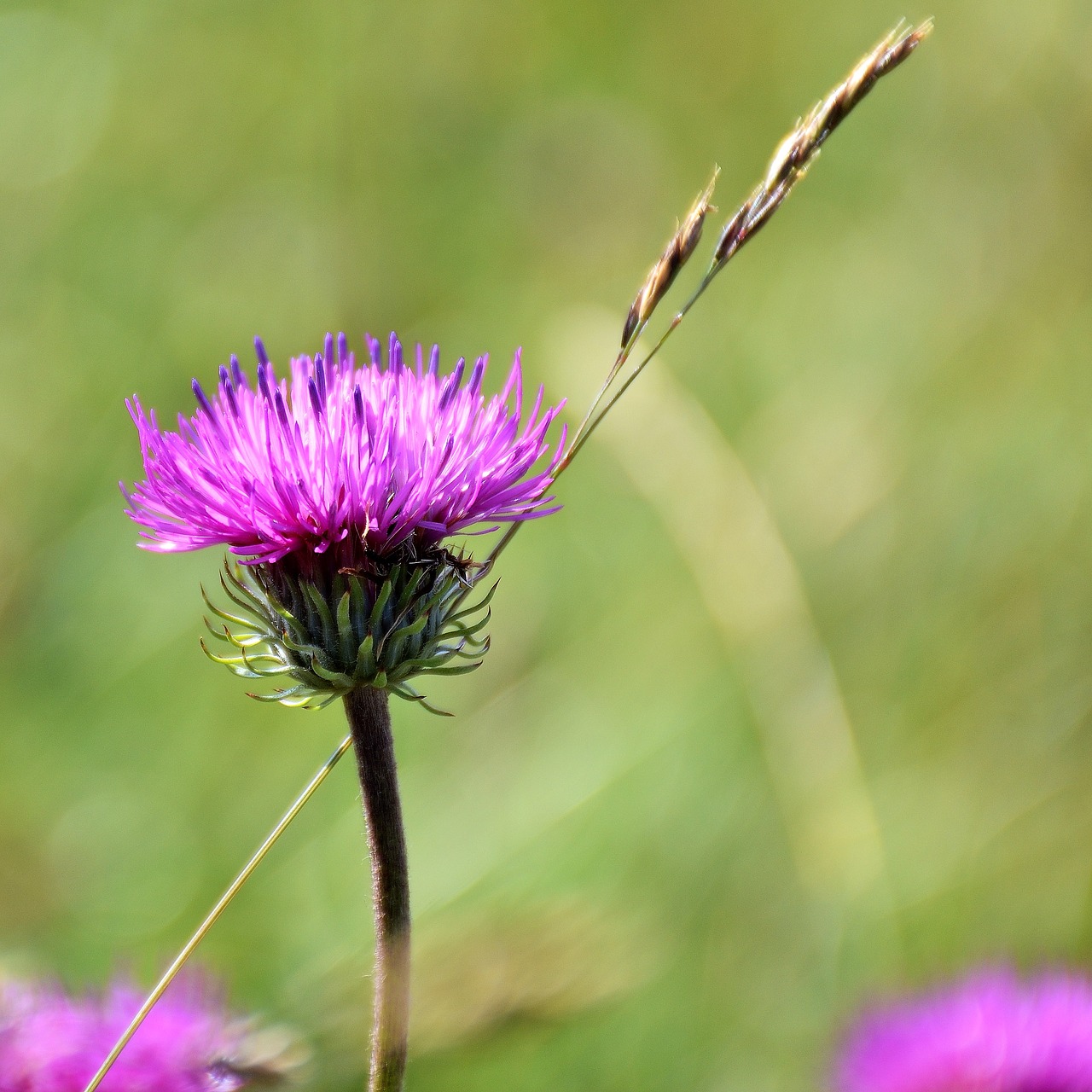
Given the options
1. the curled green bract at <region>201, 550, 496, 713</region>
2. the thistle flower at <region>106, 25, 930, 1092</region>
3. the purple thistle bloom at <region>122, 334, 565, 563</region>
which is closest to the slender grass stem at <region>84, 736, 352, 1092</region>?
the thistle flower at <region>106, 25, 930, 1092</region>

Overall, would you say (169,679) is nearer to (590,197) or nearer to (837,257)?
(590,197)

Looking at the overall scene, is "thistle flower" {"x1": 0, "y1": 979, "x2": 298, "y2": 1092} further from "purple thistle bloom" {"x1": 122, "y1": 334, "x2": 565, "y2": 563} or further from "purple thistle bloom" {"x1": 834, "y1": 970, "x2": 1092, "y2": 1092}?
"purple thistle bloom" {"x1": 834, "y1": 970, "x2": 1092, "y2": 1092}

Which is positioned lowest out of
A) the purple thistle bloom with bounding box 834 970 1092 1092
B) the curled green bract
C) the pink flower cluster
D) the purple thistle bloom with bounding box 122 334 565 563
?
the purple thistle bloom with bounding box 834 970 1092 1092

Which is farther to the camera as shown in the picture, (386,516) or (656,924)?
(656,924)

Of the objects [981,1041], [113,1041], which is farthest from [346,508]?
[981,1041]

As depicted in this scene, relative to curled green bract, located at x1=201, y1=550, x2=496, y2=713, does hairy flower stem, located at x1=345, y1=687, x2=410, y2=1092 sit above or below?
below

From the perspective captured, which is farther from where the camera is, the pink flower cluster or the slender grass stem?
the pink flower cluster

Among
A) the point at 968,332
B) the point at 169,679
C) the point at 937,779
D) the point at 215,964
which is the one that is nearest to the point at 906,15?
the point at 968,332

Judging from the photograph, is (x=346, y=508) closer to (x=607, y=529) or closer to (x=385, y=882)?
(x=385, y=882)
